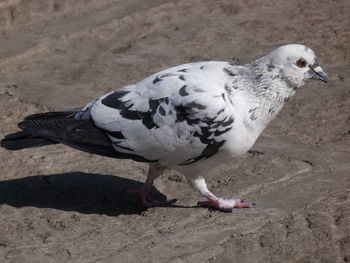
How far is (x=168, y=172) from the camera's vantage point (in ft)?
22.3

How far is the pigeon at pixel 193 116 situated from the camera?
566cm

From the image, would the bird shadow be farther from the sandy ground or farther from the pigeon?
the pigeon

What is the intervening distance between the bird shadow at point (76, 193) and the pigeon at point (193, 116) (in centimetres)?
50

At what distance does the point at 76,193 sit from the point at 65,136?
66 centimetres

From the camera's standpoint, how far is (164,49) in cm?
920

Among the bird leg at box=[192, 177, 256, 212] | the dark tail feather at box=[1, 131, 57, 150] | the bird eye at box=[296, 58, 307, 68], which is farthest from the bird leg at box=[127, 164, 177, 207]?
the bird eye at box=[296, 58, 307, 68]

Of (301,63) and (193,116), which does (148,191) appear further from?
(301,63)

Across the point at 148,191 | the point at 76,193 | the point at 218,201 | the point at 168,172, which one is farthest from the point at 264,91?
the point at 76,193

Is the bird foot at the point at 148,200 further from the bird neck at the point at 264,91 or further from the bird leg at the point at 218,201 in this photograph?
the bird neck at the point at 264,91

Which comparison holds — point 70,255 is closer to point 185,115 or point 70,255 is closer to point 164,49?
point 185,115

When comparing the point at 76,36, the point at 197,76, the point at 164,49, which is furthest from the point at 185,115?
the point at 76,36

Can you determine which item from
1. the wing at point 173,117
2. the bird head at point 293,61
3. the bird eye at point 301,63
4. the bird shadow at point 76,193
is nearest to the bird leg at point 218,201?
the wing at point 173,117

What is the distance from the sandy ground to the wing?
564mm

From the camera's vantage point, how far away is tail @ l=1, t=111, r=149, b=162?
5902 mm
